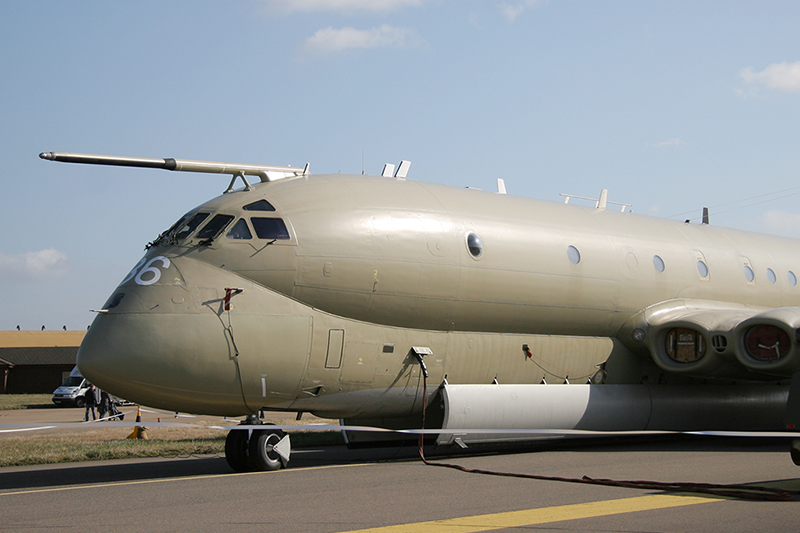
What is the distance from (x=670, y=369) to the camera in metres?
14.6

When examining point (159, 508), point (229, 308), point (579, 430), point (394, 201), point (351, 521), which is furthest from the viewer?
point (579, 430)

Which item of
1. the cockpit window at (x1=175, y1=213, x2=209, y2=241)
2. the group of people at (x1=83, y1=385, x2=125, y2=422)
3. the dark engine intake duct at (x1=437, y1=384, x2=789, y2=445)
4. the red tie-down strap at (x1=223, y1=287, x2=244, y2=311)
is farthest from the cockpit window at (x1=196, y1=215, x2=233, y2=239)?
the group of people at (x1=83, y1=385, x2=125, y2=422)

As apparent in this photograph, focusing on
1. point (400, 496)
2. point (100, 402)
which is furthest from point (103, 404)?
point (400, 496)

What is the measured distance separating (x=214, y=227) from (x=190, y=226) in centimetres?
42

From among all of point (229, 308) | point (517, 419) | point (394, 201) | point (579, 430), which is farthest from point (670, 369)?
point (229, 308)

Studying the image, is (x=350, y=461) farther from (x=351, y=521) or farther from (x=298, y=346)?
(x=351, y=521)

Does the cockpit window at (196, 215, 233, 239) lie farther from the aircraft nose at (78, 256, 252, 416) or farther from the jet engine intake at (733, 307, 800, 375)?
the jet engine intake at (733, 307, 800, 375)

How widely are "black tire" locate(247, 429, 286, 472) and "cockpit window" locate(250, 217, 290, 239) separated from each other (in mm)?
2747

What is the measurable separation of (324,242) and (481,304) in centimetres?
286

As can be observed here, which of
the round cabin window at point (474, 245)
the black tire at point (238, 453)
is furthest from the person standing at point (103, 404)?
the round cabin window at point (474, 245)

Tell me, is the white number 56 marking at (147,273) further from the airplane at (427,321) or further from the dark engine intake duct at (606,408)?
the dark engine intake duct at (606,408)

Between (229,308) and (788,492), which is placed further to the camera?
(229,308)

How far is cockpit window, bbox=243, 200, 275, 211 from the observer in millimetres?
11781

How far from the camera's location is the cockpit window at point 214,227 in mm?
11523
